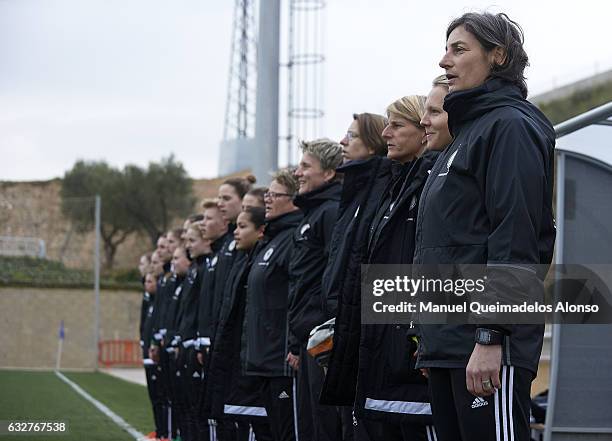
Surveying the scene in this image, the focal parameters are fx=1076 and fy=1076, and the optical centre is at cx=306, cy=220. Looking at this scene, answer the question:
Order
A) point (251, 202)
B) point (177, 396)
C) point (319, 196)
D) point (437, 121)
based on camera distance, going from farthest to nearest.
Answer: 1. point (177, 396)
2. point (251, 202)
3. point (319, 196)
4. point (437, 121)

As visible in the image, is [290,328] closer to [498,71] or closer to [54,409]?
[498,71]

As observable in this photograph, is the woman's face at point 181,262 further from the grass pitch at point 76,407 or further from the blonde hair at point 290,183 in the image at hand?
the blonde hair at point 290,183

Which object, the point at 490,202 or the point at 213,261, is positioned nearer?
the point at 490,202

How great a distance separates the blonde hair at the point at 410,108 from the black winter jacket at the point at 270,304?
219 cm

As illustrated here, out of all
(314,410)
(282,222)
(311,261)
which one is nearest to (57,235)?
(282,222)

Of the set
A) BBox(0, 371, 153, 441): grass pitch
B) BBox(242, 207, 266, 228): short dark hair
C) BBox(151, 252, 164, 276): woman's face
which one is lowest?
BBox(0, 371, 153, 441): grass pitch

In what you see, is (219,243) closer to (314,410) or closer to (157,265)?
(314,410)

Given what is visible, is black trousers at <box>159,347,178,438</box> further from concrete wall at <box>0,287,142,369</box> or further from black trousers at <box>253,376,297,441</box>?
concrete wall at <box>0,287,142,369</box>

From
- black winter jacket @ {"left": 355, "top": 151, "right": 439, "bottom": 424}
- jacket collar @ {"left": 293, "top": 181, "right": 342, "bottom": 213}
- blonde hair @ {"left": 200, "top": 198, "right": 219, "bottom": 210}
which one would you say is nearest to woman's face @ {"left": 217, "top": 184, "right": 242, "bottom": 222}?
blonde hair @ {"left": 200, "top": 198, "right": 219, "bottom": 210}

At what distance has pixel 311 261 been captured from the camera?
6.69m

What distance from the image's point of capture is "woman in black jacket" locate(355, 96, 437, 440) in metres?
4.66

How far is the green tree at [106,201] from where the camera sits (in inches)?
2677

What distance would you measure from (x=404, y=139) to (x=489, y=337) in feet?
6.31

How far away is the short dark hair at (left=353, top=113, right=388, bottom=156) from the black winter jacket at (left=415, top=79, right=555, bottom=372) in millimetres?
1920
